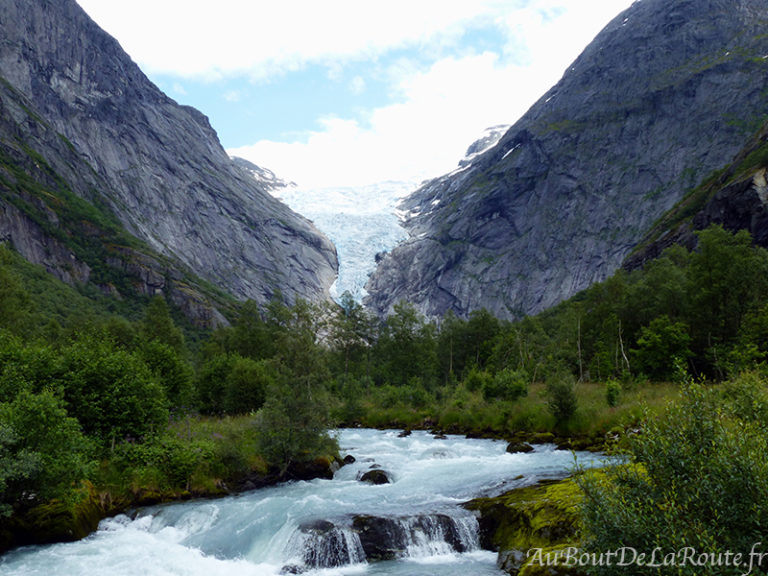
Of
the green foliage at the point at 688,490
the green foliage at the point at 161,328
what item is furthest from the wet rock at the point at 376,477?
the green foliage at the point at 161,328

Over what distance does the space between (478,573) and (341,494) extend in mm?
10396

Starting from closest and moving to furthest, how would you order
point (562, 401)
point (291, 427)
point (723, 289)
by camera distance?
point (291, 427) → point (562, 401) → point (723, 289)

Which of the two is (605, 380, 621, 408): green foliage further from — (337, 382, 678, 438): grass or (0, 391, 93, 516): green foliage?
(0, 391, 93, 516): green foliage

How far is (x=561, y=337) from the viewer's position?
71.9 meters

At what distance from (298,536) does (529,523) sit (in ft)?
27.5

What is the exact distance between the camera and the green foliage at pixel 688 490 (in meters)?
7.67

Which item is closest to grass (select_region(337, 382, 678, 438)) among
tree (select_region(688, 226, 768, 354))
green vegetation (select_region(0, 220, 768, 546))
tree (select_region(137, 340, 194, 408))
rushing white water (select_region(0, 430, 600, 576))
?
green vegetation (select_region(0, 220, 768, 546))

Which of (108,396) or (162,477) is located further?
(108,396)

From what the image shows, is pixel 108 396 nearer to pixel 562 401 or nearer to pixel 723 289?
pixel 562 401

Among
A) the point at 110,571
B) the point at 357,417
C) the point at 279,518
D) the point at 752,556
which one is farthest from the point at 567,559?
the point at 357,417

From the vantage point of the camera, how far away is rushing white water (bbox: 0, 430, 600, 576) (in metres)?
16.8

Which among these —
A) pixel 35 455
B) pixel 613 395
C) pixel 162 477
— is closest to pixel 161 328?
pixel 162 477

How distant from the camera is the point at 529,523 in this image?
16359mm

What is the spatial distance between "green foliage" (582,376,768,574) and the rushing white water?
8.18 m
